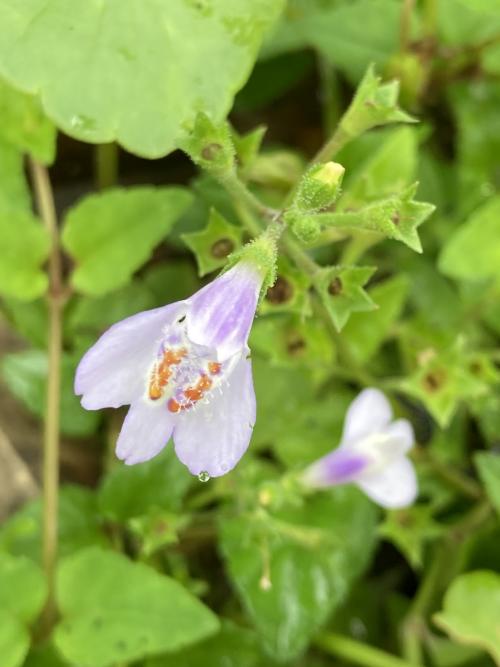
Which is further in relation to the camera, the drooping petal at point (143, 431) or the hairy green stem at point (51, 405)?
the hairy green stem at point (51, 405)

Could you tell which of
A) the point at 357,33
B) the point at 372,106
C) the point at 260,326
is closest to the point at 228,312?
the point at 372,106

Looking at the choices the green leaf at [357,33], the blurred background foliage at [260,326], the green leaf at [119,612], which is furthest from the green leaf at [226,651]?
the green leaf at [357,33]

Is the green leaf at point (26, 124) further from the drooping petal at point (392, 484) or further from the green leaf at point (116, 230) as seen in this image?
the drooping petal at point (392, 484)

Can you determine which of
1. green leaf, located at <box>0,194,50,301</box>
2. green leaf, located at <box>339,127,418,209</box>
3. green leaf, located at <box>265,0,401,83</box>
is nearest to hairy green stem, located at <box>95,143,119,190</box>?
green leaf, located at <box>0,194,50,301</box>

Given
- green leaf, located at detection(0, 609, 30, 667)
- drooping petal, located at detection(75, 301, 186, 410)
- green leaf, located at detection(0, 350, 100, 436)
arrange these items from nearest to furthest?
drooping petal, located at detection(75, 301, 186, 410)
green leaf, located at detection(0, 609, 30, 667)
green leaf, located at detection(0, 350, 100, 436)

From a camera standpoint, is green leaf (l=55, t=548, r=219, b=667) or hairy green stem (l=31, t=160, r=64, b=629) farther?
hairy green stem (l=31, t=160, r=64, b=629)

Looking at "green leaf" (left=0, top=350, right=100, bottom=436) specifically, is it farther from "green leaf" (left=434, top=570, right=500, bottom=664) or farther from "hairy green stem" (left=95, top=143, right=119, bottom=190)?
"green leaf" (left=434, top=570, right=500, bottom=664)

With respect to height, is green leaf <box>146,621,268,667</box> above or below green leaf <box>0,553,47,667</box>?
below

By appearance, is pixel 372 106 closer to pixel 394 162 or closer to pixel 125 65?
pixel 125 65
